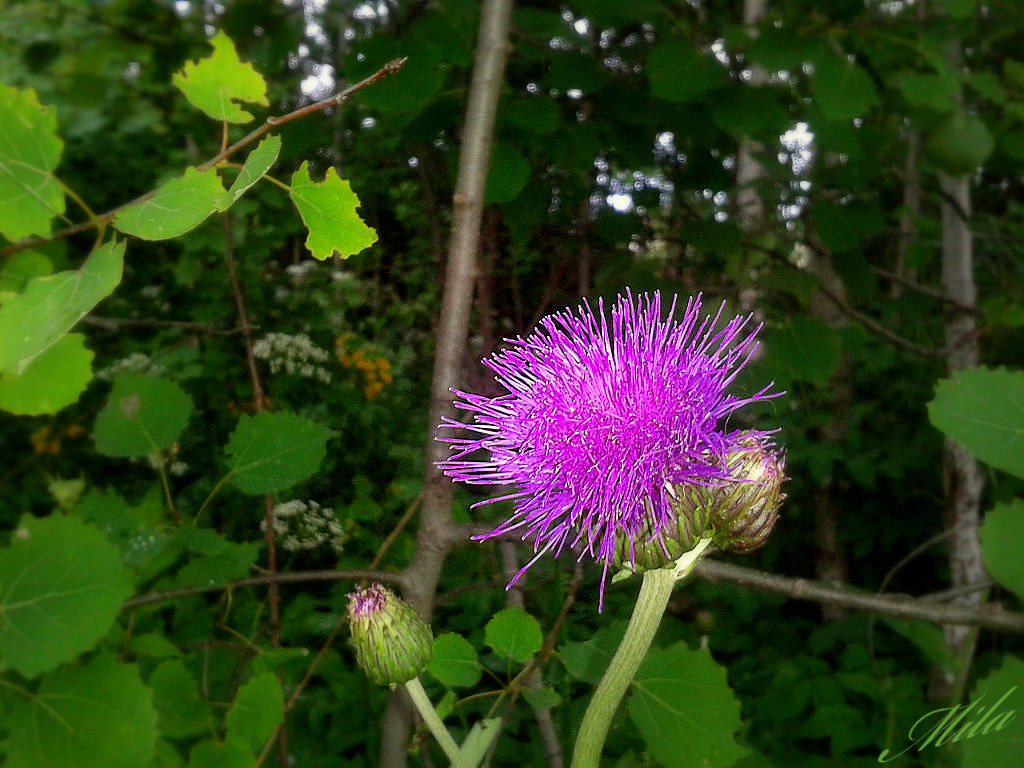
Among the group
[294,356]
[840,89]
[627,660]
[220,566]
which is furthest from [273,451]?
[840,89]

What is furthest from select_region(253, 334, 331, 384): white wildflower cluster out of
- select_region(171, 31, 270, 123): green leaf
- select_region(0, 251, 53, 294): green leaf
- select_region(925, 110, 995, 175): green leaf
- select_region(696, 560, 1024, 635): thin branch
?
select_region(925, 110, 995, 175): green leaf

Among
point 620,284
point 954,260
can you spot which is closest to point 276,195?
point 620,284

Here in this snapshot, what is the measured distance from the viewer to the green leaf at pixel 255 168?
2.04 ft

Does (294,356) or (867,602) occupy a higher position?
(294,356)

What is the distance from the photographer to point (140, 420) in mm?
1225

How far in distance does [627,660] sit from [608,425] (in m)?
0.25

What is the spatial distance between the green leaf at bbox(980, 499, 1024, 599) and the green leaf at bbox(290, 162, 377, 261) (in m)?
0.75

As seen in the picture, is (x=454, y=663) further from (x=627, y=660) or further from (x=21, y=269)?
(x=21, y=269)

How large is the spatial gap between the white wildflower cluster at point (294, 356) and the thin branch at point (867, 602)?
1.17m

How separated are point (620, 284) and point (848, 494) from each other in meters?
2.28

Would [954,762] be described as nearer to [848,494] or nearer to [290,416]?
A: [290,416]

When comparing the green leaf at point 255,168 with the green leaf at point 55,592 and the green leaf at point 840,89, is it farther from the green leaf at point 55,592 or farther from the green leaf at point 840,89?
the green leaf at point 840,89

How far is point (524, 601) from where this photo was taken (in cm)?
103

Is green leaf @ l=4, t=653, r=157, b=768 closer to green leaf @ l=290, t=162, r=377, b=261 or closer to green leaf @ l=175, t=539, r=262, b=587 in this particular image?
green leaf @ l=175, t=539, r=262, b=587
